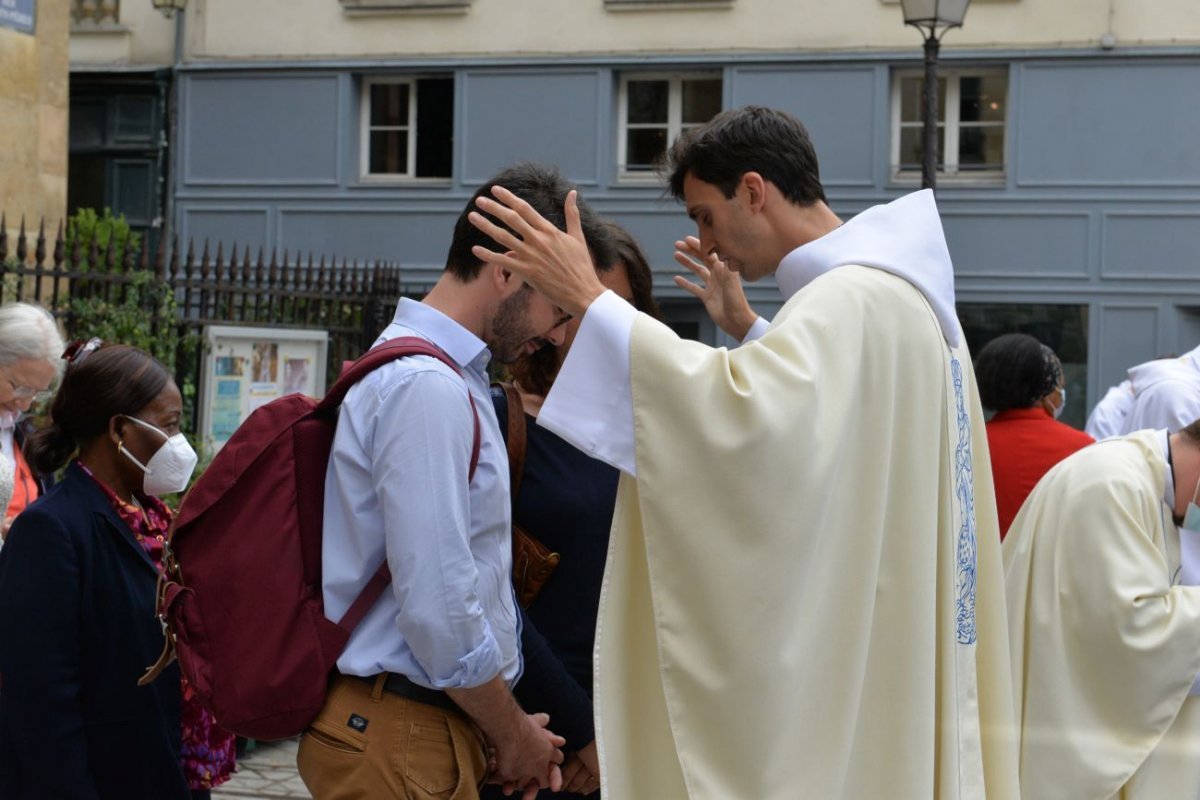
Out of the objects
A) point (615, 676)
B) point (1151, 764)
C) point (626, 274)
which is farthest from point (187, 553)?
point (1151, 764)

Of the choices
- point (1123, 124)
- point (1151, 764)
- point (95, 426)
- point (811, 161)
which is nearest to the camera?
point (811, 161)

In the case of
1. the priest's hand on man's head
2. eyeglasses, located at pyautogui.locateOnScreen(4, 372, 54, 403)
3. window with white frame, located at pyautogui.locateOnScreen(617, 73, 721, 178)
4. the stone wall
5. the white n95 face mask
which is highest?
window with white frame, located at pyautogui.locateOnScreen(617, 73, 721, 178)

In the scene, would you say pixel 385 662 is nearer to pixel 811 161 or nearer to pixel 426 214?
pixel 811 161

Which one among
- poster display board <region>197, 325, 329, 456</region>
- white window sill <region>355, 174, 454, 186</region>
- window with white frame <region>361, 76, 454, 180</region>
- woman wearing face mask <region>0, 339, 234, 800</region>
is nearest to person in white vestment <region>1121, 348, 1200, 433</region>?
poster display board <region>197, 325, 329, 456</region>

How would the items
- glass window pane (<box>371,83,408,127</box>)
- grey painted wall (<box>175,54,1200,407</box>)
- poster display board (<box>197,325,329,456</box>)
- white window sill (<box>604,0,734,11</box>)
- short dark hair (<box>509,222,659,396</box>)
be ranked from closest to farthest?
short dark hair (<box>509,222,659,396</box>)
poster display board (<box>197,325,329,456</box>)
grey painted wall (<box>175,54,1200,407</box>)
white window sill (<box>604,0,734,11</box>)
glass window pane (<box>371,83,408,127</box>)

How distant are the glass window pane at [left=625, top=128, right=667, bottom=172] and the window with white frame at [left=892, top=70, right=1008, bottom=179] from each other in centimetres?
245

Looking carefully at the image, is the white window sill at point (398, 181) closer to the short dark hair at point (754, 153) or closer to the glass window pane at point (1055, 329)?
the glass window pane at point (1055, 329)

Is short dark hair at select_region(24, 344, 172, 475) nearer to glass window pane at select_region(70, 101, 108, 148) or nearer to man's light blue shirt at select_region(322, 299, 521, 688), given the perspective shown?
man's light blue shirt at select_region(322, 299, 521, 688)

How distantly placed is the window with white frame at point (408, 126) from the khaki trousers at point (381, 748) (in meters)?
15.0

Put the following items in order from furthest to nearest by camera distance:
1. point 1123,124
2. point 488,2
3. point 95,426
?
1. point 488,2
2. point 1123,124
3. point 95,426

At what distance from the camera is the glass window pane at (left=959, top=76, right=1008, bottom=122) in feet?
53.1

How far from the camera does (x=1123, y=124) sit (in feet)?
51.4

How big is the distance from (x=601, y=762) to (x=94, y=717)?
1252mm

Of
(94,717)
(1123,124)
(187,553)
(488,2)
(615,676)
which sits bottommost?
(94,717)
